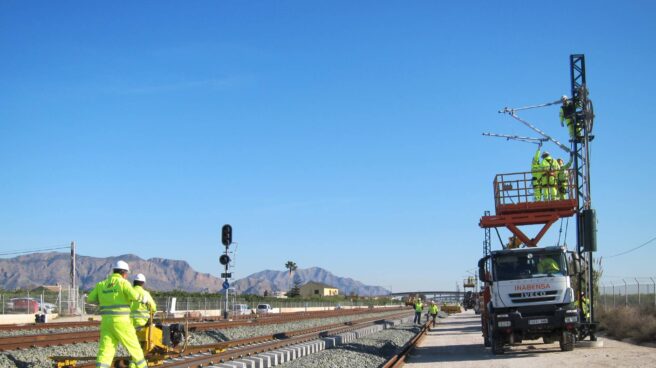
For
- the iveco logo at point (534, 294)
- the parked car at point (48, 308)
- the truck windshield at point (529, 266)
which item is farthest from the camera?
the parked car at point (48, 308)

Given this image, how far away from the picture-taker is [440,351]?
23.4m

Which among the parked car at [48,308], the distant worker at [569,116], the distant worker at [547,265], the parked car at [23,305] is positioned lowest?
the parked car at [48,308]

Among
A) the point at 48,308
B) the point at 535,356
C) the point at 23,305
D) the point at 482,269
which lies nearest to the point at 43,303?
the point at 48,308

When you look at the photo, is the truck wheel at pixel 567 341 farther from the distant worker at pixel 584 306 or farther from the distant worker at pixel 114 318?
the distant worker at pixel 114 318

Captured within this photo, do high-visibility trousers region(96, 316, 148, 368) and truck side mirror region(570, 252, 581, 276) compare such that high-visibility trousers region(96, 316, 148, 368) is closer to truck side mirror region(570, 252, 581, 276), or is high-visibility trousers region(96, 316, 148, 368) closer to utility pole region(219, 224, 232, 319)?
truck side mirror region(570, 252, 581, 276)

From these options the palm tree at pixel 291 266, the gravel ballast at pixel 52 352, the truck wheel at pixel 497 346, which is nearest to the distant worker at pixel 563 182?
the truck wheel at pixel 497 346

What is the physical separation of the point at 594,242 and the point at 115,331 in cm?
1595

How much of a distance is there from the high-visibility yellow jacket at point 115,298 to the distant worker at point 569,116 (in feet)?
57.3

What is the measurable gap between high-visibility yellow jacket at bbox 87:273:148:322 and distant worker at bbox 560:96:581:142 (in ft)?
57.3

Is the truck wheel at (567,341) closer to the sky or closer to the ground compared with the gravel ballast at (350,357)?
closer to the sky

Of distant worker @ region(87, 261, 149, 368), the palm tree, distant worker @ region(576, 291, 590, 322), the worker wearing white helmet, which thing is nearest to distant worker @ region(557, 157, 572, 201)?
distant worker @ region(576, 291, 590, 322)

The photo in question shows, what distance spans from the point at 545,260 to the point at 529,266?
44 centimetres

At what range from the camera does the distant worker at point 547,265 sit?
19594 mm

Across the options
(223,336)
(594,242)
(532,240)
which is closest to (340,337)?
(223,336)
